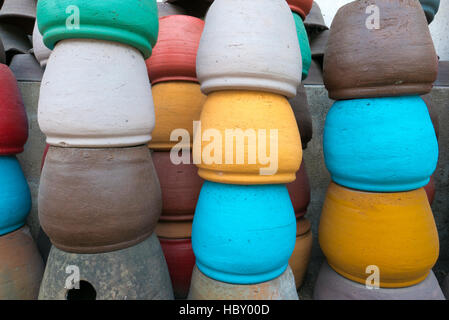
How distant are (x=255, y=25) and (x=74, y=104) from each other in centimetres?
57

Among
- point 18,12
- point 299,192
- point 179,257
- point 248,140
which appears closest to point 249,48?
point 248,140

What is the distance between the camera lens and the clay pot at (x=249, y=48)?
2.64 ft

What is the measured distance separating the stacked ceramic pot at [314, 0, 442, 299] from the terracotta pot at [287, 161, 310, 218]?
0.20m

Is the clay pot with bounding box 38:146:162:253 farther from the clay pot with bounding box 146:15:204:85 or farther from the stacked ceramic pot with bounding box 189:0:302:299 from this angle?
the clay pot with bounding box 146:15:204:85

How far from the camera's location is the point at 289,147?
2.79 ft

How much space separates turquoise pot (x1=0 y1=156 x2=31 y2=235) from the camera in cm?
105

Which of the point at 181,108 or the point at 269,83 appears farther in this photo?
the point at 181,108

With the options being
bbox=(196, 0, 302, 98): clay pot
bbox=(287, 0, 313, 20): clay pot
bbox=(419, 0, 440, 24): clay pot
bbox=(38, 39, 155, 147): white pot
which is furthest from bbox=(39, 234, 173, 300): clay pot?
bbox=(419, 0, 440, 24): clay pot

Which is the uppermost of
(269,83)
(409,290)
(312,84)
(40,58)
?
(269,83)

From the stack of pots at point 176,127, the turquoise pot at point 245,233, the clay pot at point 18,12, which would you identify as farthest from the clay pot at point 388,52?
the clay pot at point 18,12

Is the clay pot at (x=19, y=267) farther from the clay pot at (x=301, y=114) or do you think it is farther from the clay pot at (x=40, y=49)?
the clay pot at (x=301, y=114)

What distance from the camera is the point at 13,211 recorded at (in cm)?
107
